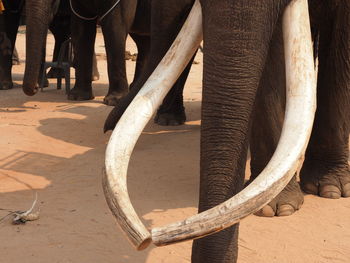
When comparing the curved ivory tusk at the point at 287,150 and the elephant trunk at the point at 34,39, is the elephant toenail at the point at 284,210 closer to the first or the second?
the curved ivory tusk at the point at 287,150

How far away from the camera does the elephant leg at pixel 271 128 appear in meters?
3.88

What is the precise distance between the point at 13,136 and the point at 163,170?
66.0 inches

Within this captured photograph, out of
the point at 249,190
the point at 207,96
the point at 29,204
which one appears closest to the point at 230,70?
the point at 207,96

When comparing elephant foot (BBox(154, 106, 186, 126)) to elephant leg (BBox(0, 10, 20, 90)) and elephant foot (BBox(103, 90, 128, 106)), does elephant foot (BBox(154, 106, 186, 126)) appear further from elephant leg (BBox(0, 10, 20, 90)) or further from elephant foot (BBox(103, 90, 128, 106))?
elephant leg (BBox(0, 10, 20, 90))

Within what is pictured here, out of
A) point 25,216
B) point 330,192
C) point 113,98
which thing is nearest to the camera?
point 25,216

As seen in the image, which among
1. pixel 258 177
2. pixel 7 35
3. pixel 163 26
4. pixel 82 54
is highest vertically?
pixel 163 26

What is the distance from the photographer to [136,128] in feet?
8.89

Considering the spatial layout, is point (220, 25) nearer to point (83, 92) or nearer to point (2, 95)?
point (83, 92)

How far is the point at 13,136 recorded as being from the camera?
6.12 metres

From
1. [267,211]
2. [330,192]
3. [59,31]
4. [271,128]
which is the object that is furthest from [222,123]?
[59,31]

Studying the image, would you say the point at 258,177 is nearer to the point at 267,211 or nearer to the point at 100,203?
the point at 267,211

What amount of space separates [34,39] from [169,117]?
146 centimetres

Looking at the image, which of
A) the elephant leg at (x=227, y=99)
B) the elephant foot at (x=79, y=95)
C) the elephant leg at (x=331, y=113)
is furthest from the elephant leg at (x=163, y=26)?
the elephant foot at (x=79, y=95)

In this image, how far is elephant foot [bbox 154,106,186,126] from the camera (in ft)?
22.2
